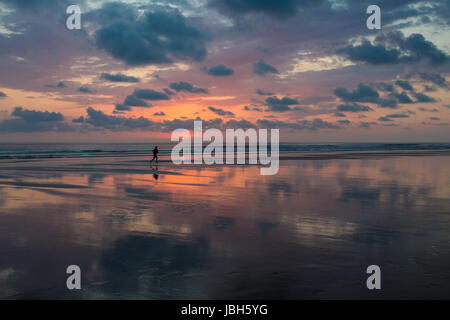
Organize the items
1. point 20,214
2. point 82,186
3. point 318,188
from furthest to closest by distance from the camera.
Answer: point 82,186 < point 318,188 < point 20,214

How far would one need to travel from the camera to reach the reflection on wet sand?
19.3 feet

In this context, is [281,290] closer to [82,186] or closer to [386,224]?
[386,224]

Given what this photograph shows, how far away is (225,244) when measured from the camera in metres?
8.16

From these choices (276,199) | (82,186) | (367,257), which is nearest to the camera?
(367,257)

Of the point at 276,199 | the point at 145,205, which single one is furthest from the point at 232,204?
the point at 145,205

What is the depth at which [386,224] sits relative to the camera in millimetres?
9953

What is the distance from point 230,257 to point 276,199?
23.2ft

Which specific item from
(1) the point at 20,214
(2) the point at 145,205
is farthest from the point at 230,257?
(1) the point at 20,214

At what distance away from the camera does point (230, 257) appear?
7277 mm

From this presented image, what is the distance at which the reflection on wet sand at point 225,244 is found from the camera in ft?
19.3
